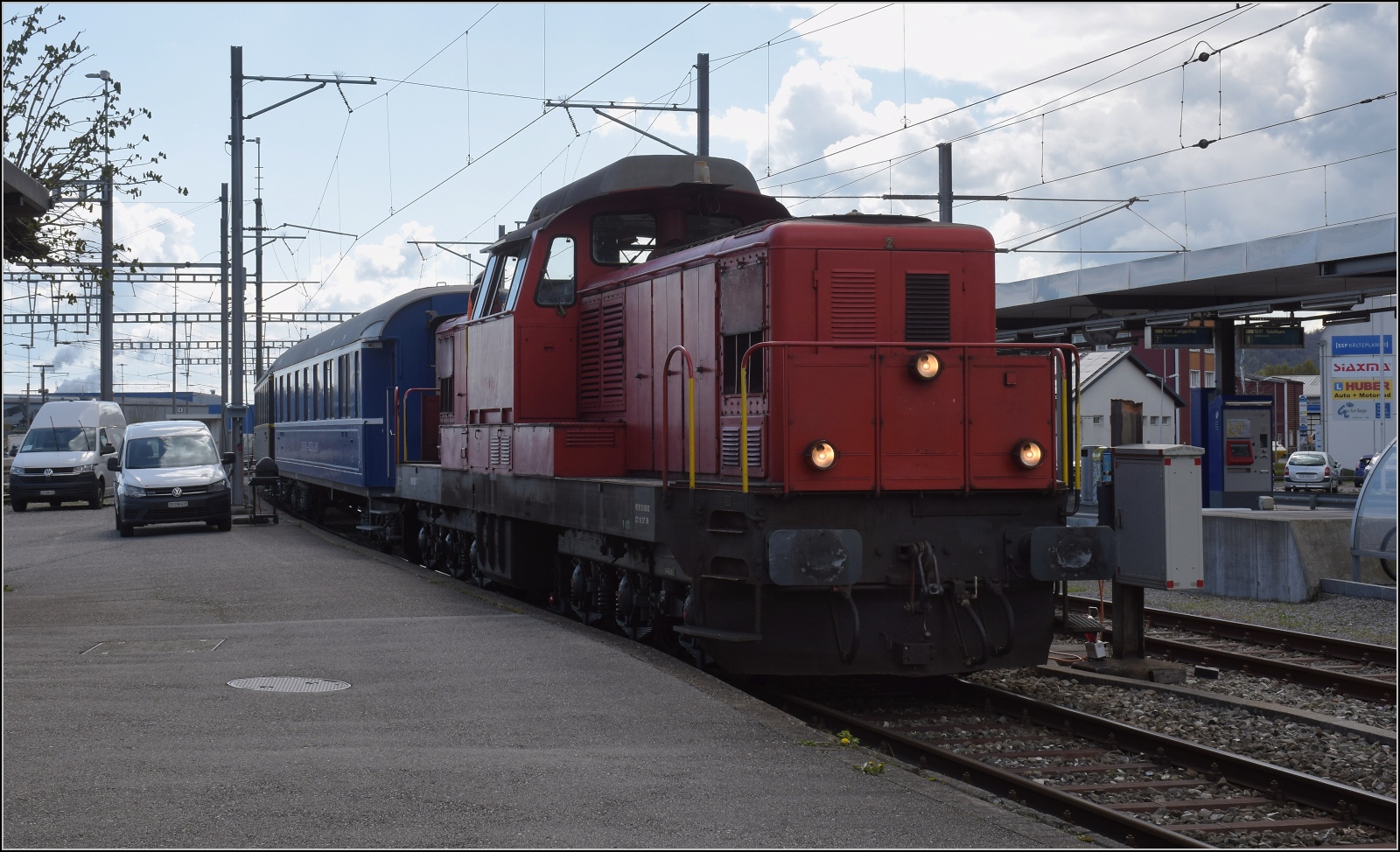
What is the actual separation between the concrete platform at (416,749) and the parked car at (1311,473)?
35774mm

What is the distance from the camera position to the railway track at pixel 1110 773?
5.87 metres

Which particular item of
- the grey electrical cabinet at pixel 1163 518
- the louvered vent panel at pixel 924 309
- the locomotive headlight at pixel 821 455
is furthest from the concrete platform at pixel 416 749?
the grey electrical cabinet at pixel 1163 518

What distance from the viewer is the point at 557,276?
11.2m

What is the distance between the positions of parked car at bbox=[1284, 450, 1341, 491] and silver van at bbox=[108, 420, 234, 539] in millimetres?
32498

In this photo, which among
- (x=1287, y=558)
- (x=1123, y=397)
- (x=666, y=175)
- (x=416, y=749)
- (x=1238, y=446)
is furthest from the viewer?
(x=1123, y=397)

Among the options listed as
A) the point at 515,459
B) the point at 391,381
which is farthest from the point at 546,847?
the point at 391,381

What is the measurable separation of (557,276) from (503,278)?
104 cm

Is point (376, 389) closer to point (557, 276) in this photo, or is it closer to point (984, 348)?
point (557, 276)

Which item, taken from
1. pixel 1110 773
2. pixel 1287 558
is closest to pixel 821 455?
pixel 1110 773

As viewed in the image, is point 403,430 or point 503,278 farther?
point 403,430

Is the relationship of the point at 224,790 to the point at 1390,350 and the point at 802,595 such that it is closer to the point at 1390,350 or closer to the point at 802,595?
the point at 802,595

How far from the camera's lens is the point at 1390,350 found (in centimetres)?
4797

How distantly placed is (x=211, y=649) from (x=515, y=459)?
3163 millimetres

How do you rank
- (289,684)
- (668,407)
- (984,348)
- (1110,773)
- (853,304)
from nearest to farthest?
(1110,773)
(289,684)
(984,348)
(853,304)
(668,407)
